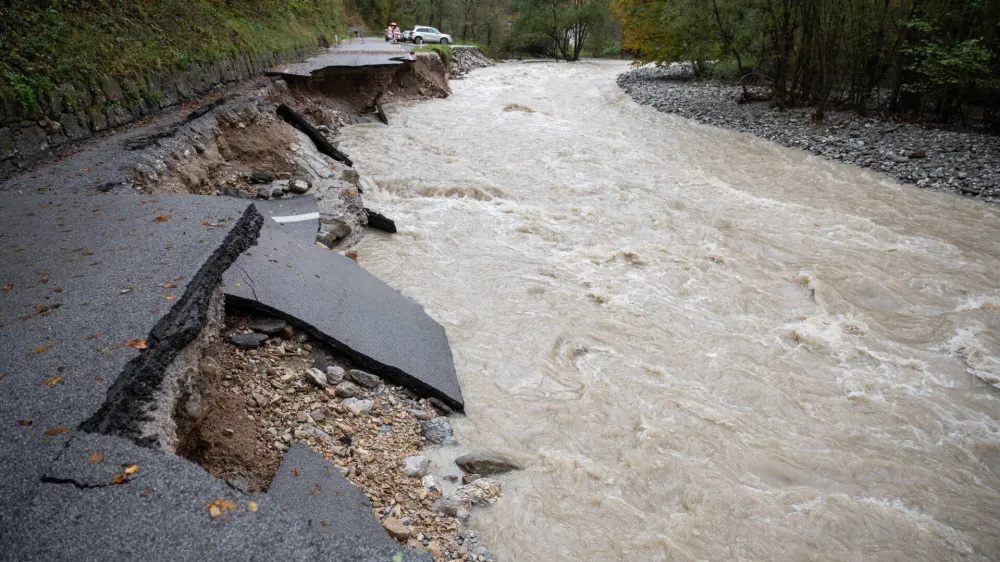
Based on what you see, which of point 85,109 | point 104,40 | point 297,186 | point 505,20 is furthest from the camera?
point 505,20

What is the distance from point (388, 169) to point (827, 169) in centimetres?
1018

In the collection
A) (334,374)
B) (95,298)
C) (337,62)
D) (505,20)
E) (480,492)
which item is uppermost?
(505,20)

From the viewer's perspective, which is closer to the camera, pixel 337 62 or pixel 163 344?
pixel 163 344

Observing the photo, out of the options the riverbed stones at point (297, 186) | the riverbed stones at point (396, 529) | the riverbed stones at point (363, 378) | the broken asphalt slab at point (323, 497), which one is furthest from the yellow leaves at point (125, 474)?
the riverbed stones at point (297, 186)

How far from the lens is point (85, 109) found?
8.21 meters

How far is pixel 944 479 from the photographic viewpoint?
4.39 m

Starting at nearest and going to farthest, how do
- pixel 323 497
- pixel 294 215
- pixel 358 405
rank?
pixel 323 497 < pixel 358 405 < pixel 294 215

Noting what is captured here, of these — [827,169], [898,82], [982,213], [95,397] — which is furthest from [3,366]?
[898,82]

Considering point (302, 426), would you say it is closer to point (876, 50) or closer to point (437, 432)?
point (437, 432)

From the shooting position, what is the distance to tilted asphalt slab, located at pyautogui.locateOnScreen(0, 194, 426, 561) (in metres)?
2.21

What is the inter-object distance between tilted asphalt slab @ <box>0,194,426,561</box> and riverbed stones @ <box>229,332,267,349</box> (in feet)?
1.62

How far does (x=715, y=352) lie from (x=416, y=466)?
362 centimetres

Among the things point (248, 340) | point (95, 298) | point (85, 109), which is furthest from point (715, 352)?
point (85, 109)

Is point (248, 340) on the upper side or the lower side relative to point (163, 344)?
lower
